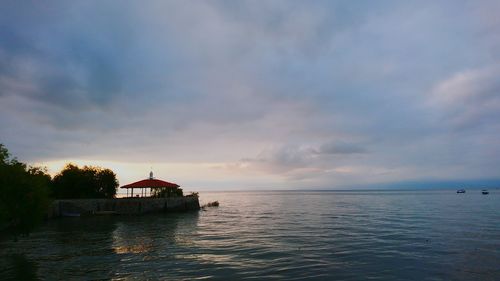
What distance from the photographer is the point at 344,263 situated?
75.8ft

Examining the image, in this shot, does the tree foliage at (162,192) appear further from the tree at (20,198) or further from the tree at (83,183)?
the tree at (20,198)

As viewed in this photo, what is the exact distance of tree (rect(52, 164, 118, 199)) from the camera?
65.1m

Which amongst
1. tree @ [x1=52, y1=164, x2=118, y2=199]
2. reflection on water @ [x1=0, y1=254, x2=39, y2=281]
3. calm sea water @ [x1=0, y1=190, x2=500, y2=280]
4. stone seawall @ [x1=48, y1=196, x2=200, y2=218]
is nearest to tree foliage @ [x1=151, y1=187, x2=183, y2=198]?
stone seawall @ [x1=48, y1=196, x2=200, y2=218]

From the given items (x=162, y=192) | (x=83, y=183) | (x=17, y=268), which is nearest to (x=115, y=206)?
(x=83, y=183)

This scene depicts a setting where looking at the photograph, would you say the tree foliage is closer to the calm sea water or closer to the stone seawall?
the stone seawall

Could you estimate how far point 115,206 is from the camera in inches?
2474

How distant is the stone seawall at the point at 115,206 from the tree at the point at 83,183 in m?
5.74

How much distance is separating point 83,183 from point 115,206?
797 centimetres

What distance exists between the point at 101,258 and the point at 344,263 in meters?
15.7

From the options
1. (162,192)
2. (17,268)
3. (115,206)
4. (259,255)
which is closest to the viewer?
(17,268)

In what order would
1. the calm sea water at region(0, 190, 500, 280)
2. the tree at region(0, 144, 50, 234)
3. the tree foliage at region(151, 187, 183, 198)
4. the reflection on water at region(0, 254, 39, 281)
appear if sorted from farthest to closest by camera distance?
the tree foliage at region(151, 187, 183, 198) < the tree at region(0, 144, 50, 234) < the calm sea water at region(0, 190, 500, 280) < the reflection on water at region(0, 254, 39, 281)

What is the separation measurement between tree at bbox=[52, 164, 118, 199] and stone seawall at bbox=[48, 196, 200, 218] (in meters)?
5.74

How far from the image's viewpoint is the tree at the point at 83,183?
65.1 metres

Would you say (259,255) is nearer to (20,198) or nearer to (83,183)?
(20,198)
